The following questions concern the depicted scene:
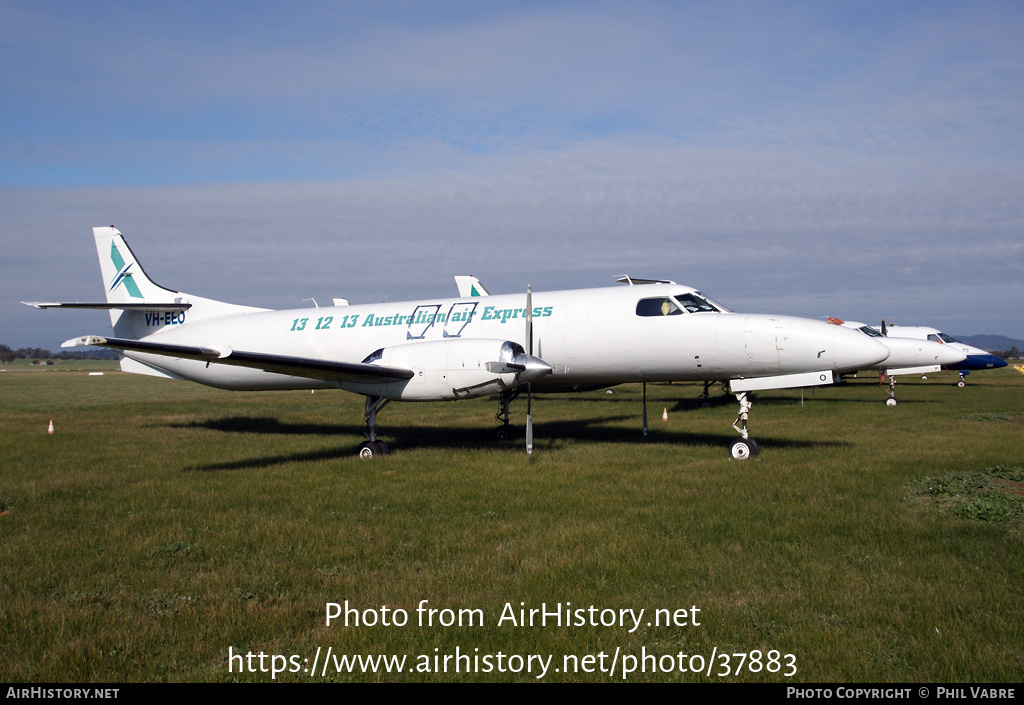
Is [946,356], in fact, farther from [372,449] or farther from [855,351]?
[372,449]

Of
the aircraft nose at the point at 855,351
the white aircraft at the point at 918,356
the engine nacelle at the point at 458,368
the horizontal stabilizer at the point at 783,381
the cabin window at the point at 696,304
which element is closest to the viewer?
the aircraft nose at the point at 855,351

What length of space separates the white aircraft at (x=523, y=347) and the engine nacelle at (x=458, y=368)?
0.02 m

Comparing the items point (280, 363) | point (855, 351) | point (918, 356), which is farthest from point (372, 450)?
point (918, 356)

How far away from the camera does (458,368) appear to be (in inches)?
561

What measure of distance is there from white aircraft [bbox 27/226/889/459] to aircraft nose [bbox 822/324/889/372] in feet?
0.06

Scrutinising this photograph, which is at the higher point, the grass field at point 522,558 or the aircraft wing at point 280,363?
the aircraft wing at point 280,363

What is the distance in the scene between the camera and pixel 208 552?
7934mm

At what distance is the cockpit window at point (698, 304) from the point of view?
14376mm

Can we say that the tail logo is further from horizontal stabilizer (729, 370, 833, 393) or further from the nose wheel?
horizontal stabilizer (729, 370, 833, 393)

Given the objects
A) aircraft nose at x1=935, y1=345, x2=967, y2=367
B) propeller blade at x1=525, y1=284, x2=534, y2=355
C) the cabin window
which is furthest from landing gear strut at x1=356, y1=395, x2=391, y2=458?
aircraft nose at x1=935, y1=345, x2=967, y2=367

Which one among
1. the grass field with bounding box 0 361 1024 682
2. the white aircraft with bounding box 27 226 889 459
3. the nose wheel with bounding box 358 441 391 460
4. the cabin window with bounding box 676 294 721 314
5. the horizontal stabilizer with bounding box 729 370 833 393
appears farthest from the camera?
the nose wheel with bounding box 358 441 391 460

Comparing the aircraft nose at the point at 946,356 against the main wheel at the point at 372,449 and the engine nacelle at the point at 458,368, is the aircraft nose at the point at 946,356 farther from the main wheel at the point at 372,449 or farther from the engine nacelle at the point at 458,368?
the main wheel at the point at 372,449

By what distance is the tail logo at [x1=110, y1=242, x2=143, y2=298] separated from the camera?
826 inches

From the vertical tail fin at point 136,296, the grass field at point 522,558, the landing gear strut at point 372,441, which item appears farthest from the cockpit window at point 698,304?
the vertical tail fin at point 136,296
